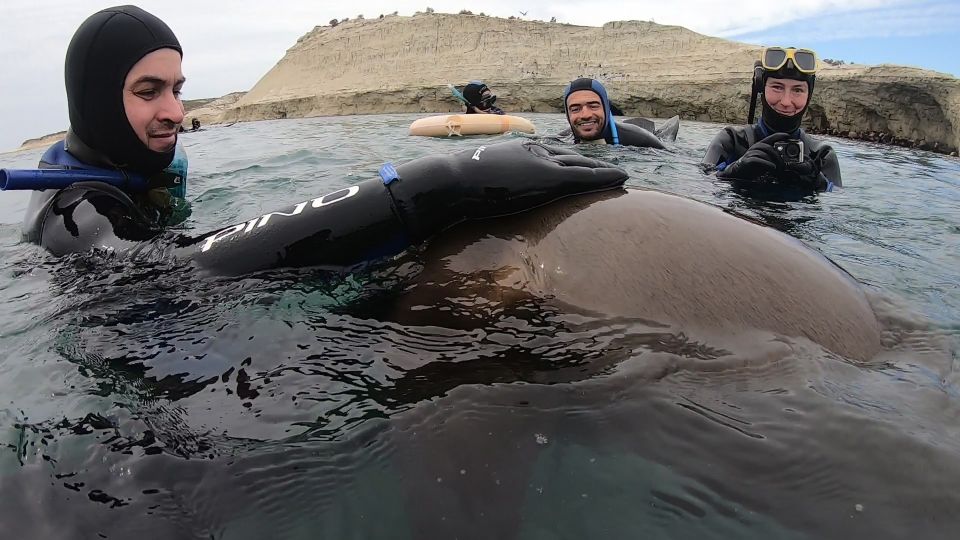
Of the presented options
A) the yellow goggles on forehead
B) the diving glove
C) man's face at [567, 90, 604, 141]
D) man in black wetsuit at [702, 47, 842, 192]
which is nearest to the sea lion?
the diving glove

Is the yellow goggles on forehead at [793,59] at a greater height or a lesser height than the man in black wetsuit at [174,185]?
greater

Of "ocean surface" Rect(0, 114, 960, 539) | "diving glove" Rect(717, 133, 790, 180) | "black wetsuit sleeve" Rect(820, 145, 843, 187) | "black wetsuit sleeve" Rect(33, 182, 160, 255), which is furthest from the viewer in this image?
"black wetsuit sleeve" Rect(820, 145, 843, 187)

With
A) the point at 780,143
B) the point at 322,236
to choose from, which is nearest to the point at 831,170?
the point at 780,143

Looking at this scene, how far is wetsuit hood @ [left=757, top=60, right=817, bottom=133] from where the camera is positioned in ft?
19.2

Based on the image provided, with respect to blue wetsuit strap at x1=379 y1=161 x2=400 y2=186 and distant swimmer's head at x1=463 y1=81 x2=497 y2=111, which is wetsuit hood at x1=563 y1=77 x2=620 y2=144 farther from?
blue wetsuit strap at x1=379 y1=161 x2=400 y2=186

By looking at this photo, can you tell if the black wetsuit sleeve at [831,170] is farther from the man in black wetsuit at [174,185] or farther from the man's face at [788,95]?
the man in black wetsuit at [174,185]

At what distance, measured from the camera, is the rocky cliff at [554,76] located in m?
13.7

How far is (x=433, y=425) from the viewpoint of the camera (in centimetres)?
159

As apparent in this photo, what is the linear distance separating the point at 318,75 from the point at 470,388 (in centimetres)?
3338

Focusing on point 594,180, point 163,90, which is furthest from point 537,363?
point 163,90

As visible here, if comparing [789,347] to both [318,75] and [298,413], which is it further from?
[318,75]

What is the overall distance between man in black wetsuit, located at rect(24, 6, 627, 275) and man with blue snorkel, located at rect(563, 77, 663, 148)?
18.2 feet

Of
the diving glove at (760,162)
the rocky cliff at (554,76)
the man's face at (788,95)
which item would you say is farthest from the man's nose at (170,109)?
the rocky cliff at (554,76)

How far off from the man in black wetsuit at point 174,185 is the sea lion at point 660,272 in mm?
121
